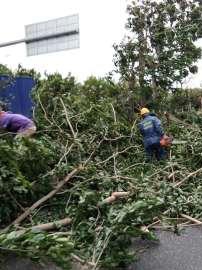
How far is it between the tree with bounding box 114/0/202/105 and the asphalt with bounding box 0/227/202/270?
10.1 metres

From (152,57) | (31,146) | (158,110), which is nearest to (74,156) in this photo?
(31,146)

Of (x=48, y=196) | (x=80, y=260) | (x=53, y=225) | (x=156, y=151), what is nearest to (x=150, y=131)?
(x=156, y=151)

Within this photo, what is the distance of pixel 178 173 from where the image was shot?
7.40m

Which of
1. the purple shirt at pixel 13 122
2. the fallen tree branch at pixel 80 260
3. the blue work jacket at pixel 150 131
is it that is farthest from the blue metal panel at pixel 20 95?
the fallen tree branch at pixel 80 260

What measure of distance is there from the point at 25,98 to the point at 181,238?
217 inches

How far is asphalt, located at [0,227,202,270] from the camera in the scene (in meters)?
4.20

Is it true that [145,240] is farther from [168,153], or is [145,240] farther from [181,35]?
[181,35]

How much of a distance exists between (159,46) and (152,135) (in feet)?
23.3

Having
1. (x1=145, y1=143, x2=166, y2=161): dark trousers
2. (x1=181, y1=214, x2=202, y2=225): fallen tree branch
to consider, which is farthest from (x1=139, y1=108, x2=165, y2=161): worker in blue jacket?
(x1=181, y1=214, x2=202, y2=225): fallen tree branch

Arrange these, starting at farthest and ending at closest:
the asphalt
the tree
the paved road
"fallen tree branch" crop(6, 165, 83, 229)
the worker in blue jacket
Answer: the tree < the worker in blue jacket < "fallen tree branch" crop(6, 165, 83, 229) < the paved road < the asphalt

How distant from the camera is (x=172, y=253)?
4691 millimetres

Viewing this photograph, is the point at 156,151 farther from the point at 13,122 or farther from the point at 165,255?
the point at 165,255

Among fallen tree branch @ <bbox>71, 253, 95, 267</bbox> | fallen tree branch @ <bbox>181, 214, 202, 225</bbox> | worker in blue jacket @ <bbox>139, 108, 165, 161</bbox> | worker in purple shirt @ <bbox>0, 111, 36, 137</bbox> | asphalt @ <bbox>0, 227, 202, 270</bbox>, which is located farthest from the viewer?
worker in blue jacket @ <bbox>139, 108, 165, 161</bbox>

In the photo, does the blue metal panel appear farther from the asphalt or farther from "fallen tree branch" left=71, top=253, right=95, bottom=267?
"fallen tree branch" left=71, top=253, right=95, bottom=267
